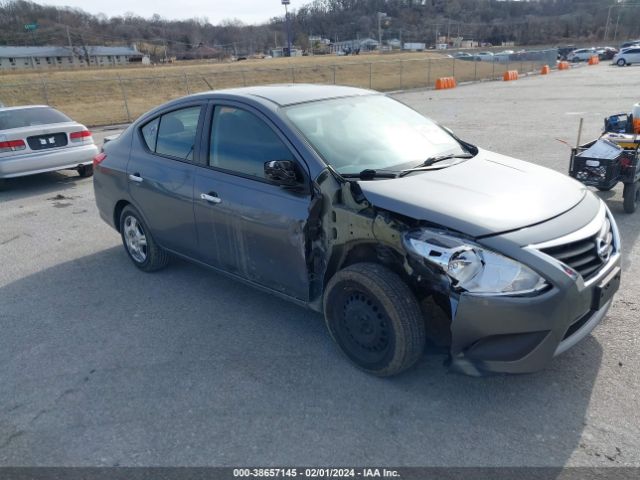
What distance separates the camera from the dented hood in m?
2.83

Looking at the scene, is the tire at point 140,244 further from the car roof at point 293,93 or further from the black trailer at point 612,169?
the black trailer at point 612,169

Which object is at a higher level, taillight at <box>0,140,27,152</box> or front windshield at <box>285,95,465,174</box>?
front windshield at <box>285,95,465,174</box>

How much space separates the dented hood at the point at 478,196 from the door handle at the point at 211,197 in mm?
1264

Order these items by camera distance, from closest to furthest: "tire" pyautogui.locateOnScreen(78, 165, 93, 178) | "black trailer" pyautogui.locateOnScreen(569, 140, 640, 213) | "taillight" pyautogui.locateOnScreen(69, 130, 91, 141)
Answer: "black trailer" pyautogui.locateOnScreen(569, 140, 640, 213)
"taillight" pyautogui.locateOnScreen(69, 130, 91, 141)
"tire" pyautogui.locateOnScreen(78, 165, 93, 178)

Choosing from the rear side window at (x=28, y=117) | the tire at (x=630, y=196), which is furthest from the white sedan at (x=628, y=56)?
the rear side window at (x=28, y=117)

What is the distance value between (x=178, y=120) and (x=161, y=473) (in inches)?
117

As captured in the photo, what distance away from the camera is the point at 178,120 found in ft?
14.6

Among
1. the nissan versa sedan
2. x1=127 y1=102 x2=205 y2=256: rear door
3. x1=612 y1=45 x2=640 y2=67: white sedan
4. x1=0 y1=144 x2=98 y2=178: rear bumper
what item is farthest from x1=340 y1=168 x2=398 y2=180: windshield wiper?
x1=612 y1=45 x2=640 y2=67: white sedan

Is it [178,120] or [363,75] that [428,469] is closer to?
[178,120]

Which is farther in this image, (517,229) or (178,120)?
(178,120)

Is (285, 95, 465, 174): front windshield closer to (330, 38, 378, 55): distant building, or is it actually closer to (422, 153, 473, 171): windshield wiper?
(422, 153, 473, 171): windshield wiper

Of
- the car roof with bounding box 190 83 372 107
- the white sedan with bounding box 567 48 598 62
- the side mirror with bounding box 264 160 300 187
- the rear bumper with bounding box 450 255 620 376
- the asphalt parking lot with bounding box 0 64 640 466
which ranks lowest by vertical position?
the white sedan with bounding box 567 48 598 62

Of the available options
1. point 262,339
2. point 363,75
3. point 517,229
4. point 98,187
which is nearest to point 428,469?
point 517,229

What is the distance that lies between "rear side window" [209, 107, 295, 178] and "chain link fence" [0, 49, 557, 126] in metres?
17.9
